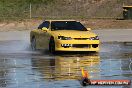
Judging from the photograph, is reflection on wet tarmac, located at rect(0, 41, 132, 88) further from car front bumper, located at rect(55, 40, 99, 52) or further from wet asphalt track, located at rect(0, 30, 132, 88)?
car front bumper, located at rect(55, 40, 99, 52)

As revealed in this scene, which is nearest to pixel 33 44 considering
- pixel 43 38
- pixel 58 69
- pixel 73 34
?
pixel 43 38

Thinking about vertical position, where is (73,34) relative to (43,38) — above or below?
above

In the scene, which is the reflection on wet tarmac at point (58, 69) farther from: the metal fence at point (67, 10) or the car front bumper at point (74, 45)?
the metal fence at point (67, 10)

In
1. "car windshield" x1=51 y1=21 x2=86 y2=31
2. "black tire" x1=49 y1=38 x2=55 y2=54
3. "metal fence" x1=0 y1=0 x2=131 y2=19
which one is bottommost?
"metal fence" x1=0 y1=0 x2=131 y2=19

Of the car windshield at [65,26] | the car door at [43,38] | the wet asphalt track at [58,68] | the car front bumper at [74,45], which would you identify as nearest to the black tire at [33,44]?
the car door at [43,38]

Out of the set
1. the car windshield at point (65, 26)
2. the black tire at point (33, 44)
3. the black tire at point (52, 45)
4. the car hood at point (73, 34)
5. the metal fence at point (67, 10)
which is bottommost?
the metal fence at point (67, 10)

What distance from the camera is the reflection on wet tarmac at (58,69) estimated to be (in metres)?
12.0

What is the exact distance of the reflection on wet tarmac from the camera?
12.0 meters

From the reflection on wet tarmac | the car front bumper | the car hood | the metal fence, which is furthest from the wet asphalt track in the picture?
the metal fence

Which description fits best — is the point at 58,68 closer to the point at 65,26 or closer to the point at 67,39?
the point at 67,39

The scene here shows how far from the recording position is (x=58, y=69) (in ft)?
48.8

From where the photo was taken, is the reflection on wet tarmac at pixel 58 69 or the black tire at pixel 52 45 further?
the black tire at pixel 52 45

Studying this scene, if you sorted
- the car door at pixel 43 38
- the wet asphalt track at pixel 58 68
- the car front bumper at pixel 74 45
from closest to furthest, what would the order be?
the wet asphalt track at pixel 58 68 < the car front bumper at pixel 74 45 < the car door at pixel 43 38

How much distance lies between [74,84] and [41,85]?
2.24 feet
